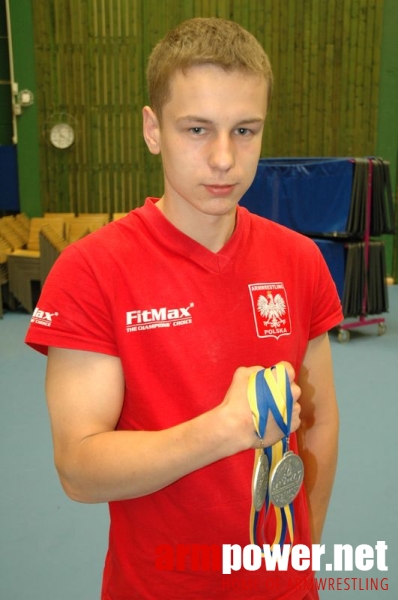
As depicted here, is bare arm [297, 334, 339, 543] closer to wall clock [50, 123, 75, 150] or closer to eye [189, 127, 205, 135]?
eye [189, 127, 205, 135]

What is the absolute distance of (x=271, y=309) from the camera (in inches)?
52.4

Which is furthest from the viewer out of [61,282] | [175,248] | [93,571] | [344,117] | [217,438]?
[344,117]

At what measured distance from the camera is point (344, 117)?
31.9ft

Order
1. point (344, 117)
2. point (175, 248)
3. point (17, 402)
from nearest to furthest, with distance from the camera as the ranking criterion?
point (175, 248) → point (17, 402) → point (344, 117)

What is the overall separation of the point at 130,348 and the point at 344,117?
30.5 feet

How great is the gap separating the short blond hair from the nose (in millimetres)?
134

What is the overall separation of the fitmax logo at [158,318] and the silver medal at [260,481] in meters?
0.30

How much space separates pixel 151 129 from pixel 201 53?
0.66 ft

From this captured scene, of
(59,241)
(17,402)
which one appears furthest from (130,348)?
(59,241)

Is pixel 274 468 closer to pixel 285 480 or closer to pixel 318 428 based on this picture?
pixel 285 480

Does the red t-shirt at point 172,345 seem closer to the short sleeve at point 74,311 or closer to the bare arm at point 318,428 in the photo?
the short sleeve at point 74,311

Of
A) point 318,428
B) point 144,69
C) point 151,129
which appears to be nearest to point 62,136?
point 144,69

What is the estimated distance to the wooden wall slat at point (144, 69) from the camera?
9531 mm

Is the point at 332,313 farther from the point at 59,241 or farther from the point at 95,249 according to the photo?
the point at 59,241
